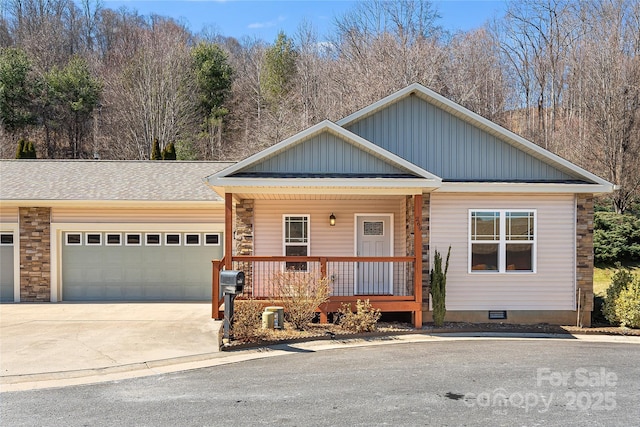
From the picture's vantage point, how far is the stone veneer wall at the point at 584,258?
12.1 metres

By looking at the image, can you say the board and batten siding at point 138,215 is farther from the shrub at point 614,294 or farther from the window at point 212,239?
the shrub at point 614,294

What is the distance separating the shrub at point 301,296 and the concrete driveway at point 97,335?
1.55 metres

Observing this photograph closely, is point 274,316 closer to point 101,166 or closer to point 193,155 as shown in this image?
point 101,166

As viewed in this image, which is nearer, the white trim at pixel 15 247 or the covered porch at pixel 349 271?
the covered porch at pixel 349 271

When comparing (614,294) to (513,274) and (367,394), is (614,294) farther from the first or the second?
(367,394)

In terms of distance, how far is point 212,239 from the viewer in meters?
15.8

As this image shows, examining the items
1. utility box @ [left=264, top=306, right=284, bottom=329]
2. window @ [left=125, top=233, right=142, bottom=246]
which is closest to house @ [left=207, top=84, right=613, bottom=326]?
utility box @ [left=264, top=306, right=284, bottom=329]

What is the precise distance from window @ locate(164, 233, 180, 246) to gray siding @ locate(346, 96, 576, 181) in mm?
6176

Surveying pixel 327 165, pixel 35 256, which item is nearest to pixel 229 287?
pixel 327 165

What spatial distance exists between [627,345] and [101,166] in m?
16.2

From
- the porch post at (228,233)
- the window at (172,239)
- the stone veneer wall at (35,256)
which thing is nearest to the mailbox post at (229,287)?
the porch post at (228,233)

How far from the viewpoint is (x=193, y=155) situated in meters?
32.6

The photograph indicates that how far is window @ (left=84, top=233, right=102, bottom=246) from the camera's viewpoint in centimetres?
1563

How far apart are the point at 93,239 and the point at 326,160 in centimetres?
802
